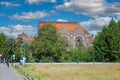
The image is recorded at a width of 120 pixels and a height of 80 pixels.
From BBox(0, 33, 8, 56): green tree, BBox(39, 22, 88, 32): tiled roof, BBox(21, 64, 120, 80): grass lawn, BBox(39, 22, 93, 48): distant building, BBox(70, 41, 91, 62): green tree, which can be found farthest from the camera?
BBox(39, 22, 88, 32): tiled roof

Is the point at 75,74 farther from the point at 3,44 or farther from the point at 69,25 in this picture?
the point at 69,25

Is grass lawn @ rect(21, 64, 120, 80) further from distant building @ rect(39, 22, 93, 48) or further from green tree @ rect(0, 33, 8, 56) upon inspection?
distant building @ rect(39, 22, 93, 48)

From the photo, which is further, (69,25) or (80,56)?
(69,25)

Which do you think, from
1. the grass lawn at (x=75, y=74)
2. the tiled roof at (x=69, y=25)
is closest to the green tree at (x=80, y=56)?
the tiled roof at (x=69, y=25)

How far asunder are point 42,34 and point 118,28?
21.5 meters

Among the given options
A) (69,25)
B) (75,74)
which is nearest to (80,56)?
(69,25)

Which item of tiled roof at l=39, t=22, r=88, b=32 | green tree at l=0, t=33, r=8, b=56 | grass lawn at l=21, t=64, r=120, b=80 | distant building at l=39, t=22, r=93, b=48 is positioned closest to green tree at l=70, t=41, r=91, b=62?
distant building at l=39, t=22, r=93, b=48

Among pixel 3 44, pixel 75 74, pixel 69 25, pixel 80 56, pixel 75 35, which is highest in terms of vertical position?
pixel 69 25

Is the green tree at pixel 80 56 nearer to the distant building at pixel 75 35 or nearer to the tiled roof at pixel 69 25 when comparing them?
the distant building at pixel 75 35

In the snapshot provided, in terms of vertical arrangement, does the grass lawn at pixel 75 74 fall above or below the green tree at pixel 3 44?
below

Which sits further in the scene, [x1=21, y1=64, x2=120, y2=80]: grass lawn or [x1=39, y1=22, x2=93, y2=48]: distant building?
[x1=39, y1=22, x2=93, y2=48]: distant building

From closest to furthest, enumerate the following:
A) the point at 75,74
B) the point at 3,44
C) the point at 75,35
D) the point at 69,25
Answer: the point at 75,74
the point at 3,44
the point at 75,35
the point at 69,25

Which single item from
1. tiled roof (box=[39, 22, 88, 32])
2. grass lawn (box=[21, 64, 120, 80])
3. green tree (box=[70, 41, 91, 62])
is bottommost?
grass lawn (box=[21, 64, 120, 80])

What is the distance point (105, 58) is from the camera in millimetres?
87250
